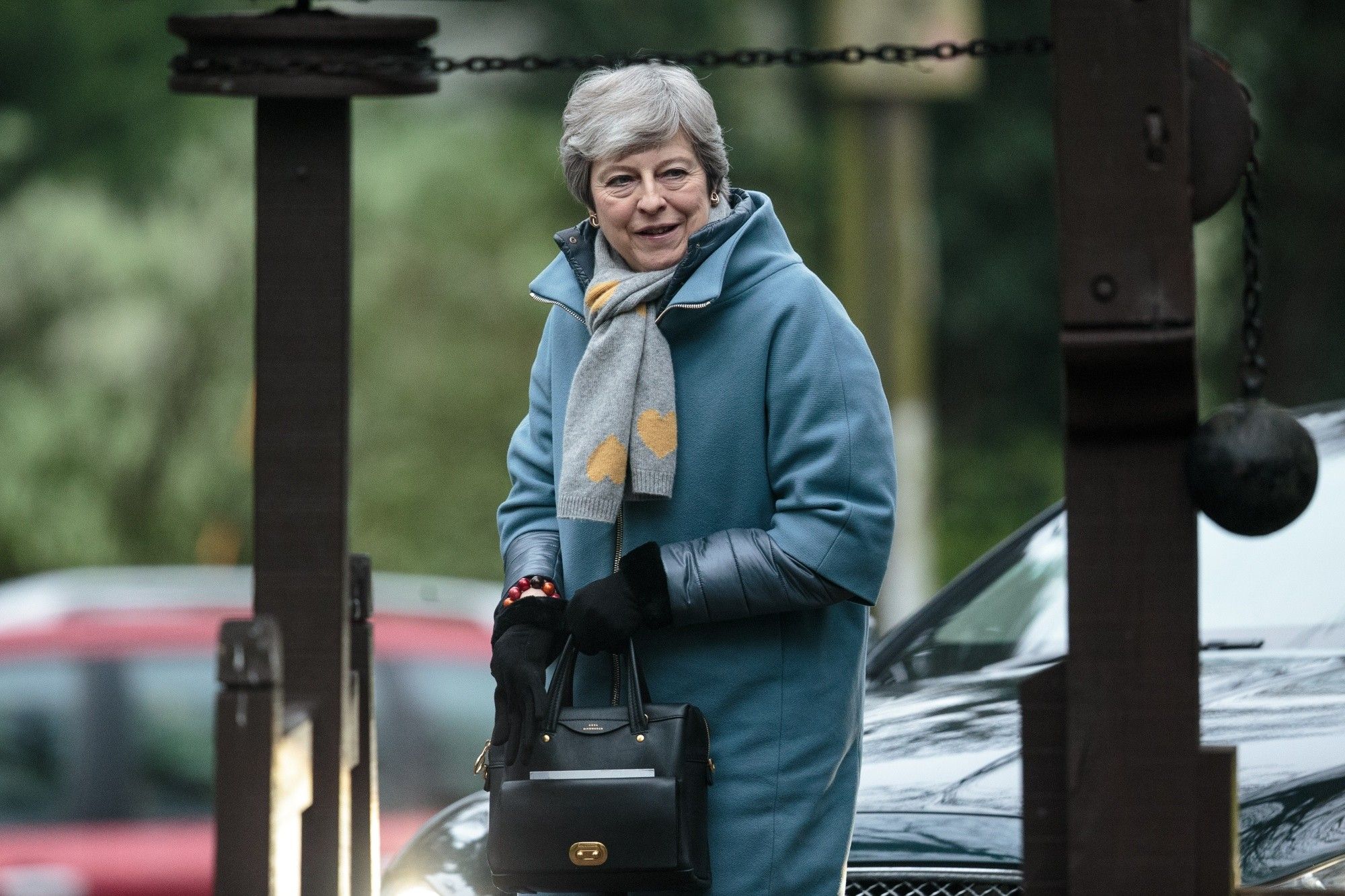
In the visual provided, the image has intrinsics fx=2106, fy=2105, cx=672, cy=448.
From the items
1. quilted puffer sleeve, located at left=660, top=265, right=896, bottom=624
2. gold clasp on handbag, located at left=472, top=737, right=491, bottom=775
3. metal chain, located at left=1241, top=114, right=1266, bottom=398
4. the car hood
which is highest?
metal chain, located at left=1241, top=114, right=1266, bottom=398

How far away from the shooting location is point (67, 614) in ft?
23.8

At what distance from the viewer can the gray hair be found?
285 cm

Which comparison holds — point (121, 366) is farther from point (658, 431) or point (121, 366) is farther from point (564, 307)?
point (658, 431)

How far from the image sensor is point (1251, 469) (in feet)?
7.44

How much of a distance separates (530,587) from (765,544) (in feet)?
1.20

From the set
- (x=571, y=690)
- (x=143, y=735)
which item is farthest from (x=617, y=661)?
(x=143, y=735)

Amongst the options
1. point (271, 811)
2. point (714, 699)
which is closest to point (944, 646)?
point (714, 699)

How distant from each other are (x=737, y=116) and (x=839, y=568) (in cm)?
1466

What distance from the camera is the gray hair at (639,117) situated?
9.36ft

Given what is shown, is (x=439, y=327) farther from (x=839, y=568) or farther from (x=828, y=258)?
(x=839, y=568)

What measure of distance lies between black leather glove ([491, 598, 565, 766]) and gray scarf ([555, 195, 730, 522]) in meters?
0.14

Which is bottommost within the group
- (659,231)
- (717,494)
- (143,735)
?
(143,735)

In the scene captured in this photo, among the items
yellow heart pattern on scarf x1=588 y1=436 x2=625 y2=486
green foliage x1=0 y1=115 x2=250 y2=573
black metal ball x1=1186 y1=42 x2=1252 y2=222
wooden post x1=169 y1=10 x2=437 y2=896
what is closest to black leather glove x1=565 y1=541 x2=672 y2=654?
yellow heart pattern on scarf x1=588 y1=436 x2=625 y2=486

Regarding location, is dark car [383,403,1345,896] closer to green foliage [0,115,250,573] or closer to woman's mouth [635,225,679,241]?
woman's mouth [635,225,679,241]
